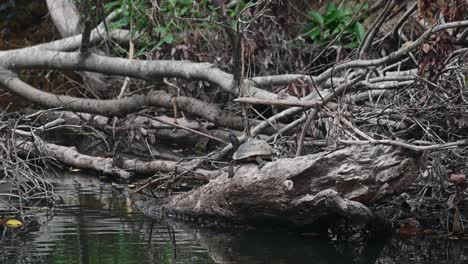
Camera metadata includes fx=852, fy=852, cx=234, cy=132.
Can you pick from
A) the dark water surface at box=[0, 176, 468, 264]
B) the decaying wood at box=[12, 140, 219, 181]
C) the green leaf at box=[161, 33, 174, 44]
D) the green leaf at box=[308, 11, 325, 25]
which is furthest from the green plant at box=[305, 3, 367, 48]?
the dark water surface at box=[0, 176, 468, 264]

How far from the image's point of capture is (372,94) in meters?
8.82

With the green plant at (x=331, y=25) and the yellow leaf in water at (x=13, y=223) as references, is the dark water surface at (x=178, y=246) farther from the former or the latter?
the green plant at (x=331, y=25)

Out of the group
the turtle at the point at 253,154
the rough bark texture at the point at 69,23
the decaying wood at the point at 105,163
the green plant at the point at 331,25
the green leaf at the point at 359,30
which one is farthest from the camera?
the rough bark texture at the point at 69,23

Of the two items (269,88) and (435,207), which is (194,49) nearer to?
(269,88)

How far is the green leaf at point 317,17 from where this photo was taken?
41.0 feet

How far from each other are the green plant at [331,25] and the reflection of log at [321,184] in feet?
18.5

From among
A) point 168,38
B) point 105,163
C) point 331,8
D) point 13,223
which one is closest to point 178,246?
point 13,223

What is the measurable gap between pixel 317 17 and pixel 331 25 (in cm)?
26

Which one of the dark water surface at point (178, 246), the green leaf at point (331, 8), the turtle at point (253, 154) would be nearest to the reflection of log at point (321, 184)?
the turtle at point (253, 154)

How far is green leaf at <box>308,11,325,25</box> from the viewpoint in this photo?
1250 cm

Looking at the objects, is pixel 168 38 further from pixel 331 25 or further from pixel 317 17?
pixel 331 25

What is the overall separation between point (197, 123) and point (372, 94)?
3.13m

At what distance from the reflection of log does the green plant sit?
5624mm

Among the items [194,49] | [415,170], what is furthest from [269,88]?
[415,170]
